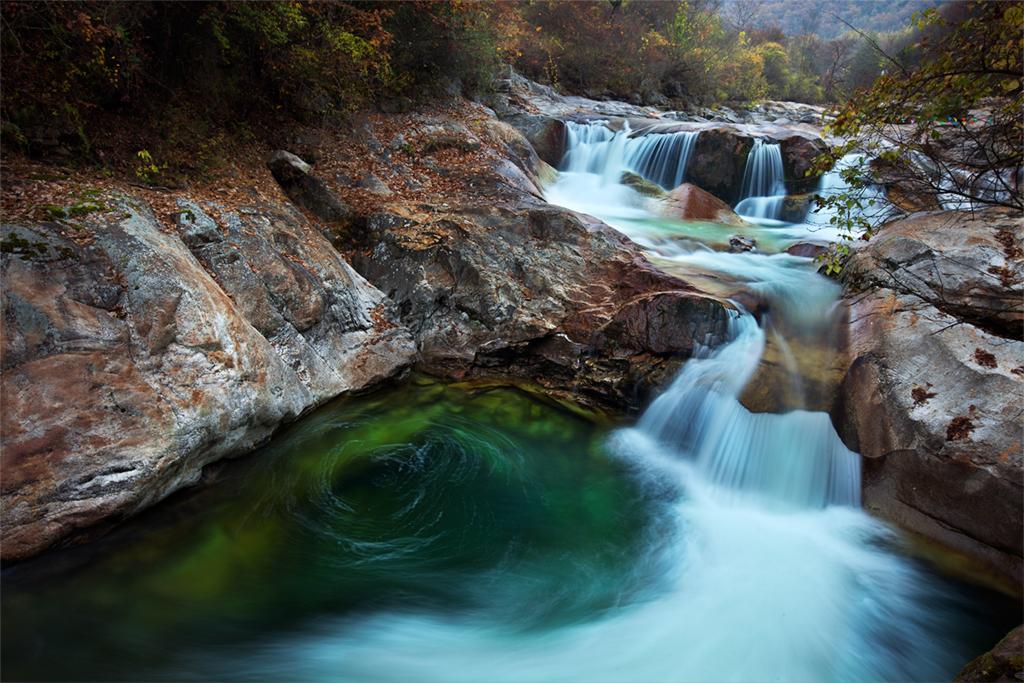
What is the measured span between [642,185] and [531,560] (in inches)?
395

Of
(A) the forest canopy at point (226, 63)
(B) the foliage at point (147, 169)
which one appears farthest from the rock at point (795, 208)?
(B) the foliage at point (147, 169)

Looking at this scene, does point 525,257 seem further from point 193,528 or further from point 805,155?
point 805,155

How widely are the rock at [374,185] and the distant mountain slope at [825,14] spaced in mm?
57121

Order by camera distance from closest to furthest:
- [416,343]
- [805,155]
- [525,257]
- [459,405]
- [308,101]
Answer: [459,405] → [416,343] → [525,257] → [308,101] → [805,155]

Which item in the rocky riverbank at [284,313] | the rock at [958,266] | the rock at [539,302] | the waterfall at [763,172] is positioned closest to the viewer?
the rocky riverbank at [284,313]

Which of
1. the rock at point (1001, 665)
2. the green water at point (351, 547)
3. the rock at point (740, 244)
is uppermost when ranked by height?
the rock at point (740, 244)

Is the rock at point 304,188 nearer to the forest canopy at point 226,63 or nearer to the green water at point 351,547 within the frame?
the forest canopy at point 226,63

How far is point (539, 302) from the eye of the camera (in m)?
6.89

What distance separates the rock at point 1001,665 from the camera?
2.75 metres

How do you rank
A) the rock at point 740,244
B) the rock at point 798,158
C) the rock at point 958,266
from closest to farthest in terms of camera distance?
the rock at point 958,266
the rock at point 740,244
the rock at point 798,158

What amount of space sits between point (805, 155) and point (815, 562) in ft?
35.5

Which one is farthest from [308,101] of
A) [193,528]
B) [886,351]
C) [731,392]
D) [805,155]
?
[805,155]

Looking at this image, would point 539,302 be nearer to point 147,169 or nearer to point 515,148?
point 147,169

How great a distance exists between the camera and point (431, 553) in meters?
4.31
